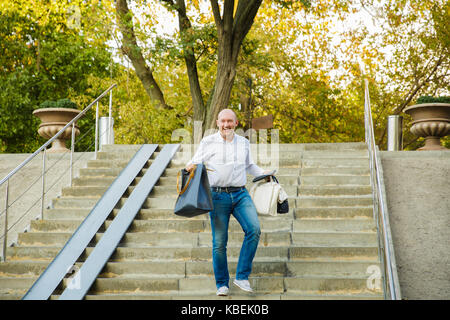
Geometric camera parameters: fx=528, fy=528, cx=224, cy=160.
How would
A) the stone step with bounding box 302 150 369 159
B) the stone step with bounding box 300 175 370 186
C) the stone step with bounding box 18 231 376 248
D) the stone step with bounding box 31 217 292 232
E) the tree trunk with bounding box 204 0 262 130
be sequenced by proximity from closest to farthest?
the stone step with bounding box 18 231 376 248 < the stone step with bounding box 31 217 292 232 < the stone step with bounding box 300 175 370 186 < the stone step with bounding box 302 150 369 159 < the tree trunk with bounding box 204 0 262 130

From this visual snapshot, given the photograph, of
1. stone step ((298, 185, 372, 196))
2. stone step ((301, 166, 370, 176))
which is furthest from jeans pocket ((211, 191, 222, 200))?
stone step ((301, 166, 370, 176))

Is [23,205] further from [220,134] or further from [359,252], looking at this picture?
[359,252]

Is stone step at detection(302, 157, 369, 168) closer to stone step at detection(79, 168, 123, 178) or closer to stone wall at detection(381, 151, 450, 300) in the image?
stone wall at detection(381, 151, 450, 300)

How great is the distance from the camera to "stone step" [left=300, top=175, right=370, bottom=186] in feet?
24.8

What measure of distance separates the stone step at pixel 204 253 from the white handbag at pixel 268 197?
1.04 m

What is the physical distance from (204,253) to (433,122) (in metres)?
5.80

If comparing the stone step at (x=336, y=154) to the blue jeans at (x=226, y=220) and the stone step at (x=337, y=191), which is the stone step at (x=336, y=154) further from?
the blue jeans at (x=226, y=220)

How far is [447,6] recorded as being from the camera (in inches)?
629

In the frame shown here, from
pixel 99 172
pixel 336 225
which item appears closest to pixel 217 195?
pixel 336 225

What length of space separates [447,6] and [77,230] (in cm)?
1391

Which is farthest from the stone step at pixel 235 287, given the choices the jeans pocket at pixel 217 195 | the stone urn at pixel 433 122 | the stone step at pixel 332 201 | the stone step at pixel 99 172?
the stone urn at pixel 433 122

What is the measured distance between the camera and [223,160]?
4.90 metres

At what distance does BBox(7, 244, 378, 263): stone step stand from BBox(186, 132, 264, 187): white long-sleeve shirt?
4.26 ft

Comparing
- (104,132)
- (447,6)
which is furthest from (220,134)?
(447,6)
